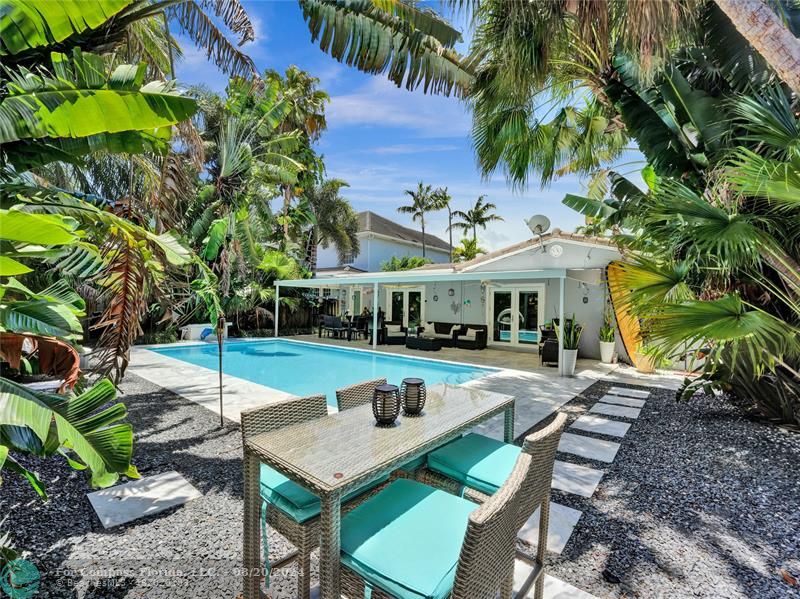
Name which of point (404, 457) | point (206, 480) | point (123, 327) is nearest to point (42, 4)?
point (123, 327)

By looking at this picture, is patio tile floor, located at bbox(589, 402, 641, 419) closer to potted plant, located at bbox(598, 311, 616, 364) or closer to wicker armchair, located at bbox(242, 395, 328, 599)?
potted plant, located at bbox(598, 311, 616, 364)

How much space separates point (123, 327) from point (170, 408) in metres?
3.81

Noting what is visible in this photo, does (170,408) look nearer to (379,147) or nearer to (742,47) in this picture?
(742,47)

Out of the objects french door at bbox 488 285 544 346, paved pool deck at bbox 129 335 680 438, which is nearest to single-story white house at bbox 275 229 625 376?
french door at bbox 488 285 544 346

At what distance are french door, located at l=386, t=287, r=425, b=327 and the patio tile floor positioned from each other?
13427 mm

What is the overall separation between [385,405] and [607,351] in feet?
40.1

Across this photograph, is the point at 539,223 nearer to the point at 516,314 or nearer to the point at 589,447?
the point at 516,314

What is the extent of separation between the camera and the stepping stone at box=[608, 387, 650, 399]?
8547mm

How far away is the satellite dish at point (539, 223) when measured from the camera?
12117mm

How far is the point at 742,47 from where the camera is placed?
5355mm

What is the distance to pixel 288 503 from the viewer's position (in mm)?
2562

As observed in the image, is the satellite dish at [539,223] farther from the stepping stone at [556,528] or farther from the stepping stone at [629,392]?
the stepping stone at [556,528]

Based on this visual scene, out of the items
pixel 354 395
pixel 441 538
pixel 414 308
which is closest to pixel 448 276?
pixel 414 308

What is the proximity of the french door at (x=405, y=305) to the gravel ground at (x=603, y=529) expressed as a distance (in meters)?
15.7
